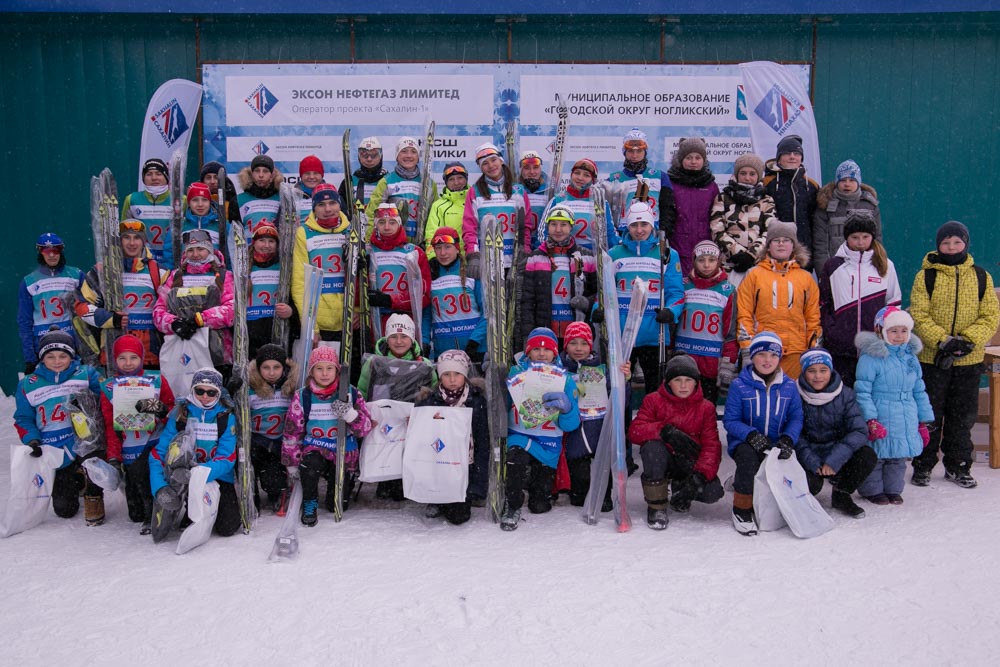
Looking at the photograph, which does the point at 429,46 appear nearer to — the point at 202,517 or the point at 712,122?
the point at 712,122

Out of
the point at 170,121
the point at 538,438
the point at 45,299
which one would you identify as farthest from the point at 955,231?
the point at 170,121

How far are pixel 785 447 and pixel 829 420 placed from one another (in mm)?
433

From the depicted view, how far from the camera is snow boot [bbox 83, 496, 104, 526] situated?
4488mm

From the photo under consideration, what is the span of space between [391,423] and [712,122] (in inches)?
163

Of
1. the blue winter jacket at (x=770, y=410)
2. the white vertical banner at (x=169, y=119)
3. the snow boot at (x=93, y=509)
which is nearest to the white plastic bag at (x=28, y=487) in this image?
the snow boot at (x=93, y=509)

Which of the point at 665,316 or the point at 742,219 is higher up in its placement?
the point at 742,219

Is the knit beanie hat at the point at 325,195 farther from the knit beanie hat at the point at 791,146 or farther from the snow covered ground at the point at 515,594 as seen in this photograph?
the knit beanie hat at the point at 791,146

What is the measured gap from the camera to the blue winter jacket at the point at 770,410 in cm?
441

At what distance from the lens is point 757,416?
4.45 meters

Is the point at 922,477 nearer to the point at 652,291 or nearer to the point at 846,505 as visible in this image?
the point at 846,505

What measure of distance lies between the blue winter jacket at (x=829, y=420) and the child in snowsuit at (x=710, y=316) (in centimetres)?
66

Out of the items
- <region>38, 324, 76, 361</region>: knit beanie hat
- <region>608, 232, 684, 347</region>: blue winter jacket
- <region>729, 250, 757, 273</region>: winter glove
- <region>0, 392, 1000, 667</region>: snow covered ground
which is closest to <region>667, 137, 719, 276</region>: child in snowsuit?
<region>729, 250, 757, 273</region>: winter glove

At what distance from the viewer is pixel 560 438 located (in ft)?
15.1

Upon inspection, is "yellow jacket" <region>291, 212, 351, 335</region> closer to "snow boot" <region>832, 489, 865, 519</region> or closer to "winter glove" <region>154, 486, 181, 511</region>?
"winter glove" <region>154, 486, 181, 511</region>
